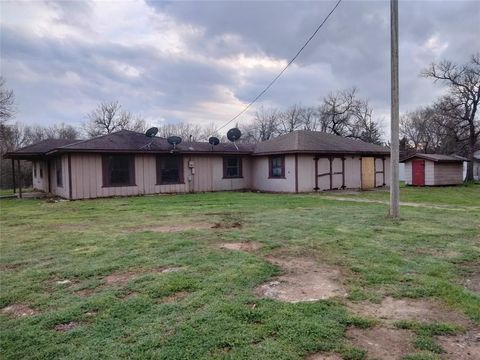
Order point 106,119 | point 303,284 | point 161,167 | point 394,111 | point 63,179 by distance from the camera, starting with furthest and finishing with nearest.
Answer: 1. point 106,119
2. point 161,167
3. point 63,179
4. point 394,111
5. point 303,284

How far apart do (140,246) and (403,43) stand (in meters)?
8.85

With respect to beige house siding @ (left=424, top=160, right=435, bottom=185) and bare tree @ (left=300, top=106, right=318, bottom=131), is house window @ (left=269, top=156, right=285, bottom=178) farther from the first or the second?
bare tree @ (left=300, top=106, right=318, bottom=131)

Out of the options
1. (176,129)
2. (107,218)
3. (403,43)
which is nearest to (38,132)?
(176,129)

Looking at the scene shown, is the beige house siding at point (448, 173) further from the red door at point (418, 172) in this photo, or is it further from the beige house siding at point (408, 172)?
the beige house siding at point (408, 172)

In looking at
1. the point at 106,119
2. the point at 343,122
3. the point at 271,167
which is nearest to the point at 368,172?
the point at 271,167

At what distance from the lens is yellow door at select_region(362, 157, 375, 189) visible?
19.9m

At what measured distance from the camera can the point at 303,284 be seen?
394 centimetres

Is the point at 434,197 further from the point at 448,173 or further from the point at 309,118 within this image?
the point at 309,118

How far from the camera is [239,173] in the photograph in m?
19.7

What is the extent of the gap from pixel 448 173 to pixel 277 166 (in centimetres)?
1098

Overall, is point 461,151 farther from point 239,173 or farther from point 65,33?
point 65,33

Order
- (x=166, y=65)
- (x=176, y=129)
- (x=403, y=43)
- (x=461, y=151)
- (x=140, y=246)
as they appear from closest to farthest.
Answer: (x=140, y=246) → (x=403, y=43) → (x=166, y=65) → (x=461, y=151) → (x=176, y=129)

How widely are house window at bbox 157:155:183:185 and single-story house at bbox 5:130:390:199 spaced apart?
0.05 meters

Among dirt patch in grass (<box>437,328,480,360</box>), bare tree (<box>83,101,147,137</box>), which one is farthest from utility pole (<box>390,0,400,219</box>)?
bare tree (<box>83,101,147,137</box>)
